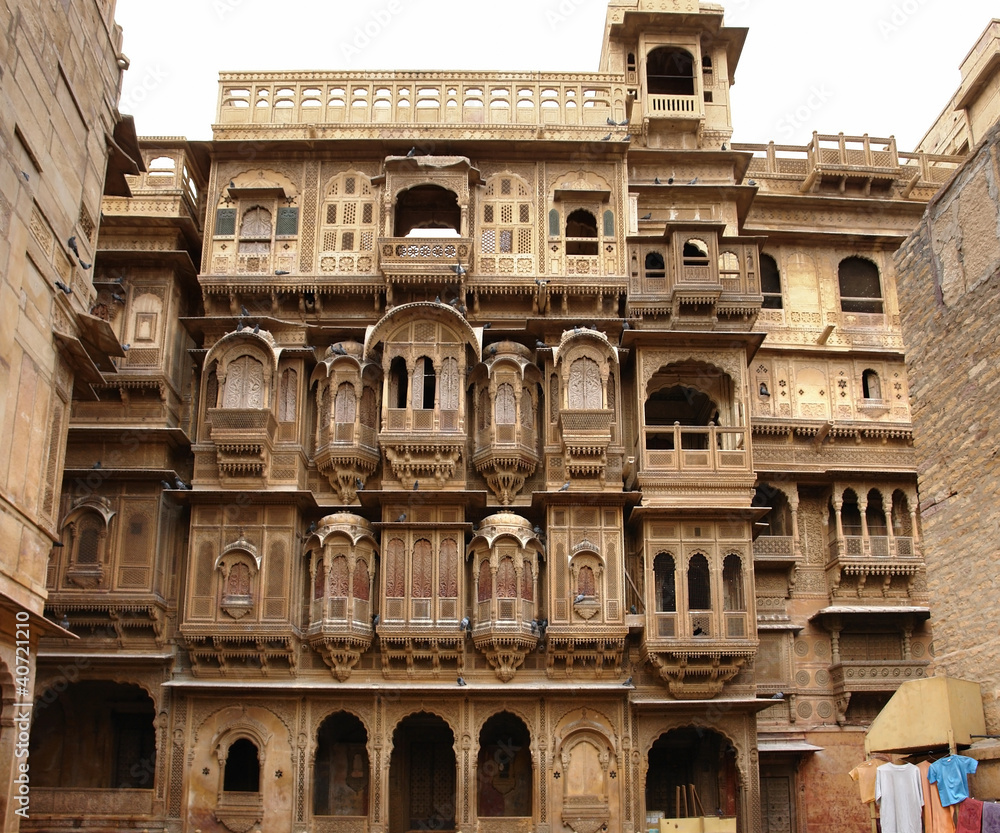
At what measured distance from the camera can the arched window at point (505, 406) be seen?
24.1 meters

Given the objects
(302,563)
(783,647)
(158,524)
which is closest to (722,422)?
(783,647)

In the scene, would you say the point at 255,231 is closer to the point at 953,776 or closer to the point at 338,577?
the point at 338,577

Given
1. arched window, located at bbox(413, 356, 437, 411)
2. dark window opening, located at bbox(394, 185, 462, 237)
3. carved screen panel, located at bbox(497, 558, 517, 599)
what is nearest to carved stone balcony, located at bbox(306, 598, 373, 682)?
carved screen panel, located at bbox(497, 558, 517, 599)

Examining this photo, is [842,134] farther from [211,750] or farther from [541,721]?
[211,750]

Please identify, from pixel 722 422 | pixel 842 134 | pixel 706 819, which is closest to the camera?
pixel 706 819

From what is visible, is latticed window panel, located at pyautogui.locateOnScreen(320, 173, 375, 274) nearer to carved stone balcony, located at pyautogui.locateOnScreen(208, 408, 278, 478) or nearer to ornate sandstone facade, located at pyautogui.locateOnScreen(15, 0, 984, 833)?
ornate sandstone facade, located at pyautogui.locateOnScreen(15, 0, 984, 833)

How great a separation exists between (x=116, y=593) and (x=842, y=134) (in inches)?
811

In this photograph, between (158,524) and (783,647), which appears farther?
(783,647)

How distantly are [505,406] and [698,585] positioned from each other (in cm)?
571

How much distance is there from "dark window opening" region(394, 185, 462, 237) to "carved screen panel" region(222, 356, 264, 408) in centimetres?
485

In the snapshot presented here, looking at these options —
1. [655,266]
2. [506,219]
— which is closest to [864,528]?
[655,266]

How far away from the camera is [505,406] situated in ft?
79.4

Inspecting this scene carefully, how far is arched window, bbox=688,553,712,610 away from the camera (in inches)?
949

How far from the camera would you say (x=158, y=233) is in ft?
83.6
